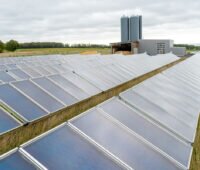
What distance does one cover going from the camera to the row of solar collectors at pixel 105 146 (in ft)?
11.4

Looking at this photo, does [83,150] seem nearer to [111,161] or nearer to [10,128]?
[111,161]

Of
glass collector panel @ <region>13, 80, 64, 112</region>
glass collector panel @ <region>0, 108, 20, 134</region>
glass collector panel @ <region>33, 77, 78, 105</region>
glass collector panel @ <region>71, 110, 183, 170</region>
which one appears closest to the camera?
glass collector panel @ <region>71, 110, 183, 170</region>

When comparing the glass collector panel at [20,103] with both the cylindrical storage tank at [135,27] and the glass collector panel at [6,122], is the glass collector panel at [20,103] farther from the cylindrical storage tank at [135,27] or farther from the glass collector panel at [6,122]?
the cylindrical storage tank at [135,27]

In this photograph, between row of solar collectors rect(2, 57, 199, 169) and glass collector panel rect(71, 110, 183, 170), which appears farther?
glass collector panel rect(71, 110, 183, 170)

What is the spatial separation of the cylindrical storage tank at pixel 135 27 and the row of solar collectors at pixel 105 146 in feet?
510

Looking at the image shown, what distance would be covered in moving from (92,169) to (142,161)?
95 centimetres


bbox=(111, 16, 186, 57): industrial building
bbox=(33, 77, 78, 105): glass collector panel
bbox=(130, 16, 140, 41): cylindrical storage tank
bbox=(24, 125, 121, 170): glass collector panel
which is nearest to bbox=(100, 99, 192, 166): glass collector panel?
bbox=(24, 125, 121, 170): glass collector panel

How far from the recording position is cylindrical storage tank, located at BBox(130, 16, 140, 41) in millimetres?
157750

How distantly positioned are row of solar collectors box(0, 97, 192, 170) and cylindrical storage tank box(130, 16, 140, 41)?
155 meters

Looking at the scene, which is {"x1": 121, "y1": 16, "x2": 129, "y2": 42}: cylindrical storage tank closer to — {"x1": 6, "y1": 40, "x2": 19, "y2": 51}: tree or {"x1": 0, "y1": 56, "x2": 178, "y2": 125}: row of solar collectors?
{"x1": 6, "y1": 40, "x2": 19, "y2": 51}: tree

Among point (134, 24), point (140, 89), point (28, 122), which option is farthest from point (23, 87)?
point (134, 24)

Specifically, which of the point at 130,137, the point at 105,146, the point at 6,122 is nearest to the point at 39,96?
the point at 6,122

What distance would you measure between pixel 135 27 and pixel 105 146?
159 meters

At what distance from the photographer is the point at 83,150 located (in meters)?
3.94
